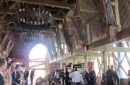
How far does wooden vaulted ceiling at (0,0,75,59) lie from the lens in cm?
886

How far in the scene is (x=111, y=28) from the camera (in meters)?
4.97

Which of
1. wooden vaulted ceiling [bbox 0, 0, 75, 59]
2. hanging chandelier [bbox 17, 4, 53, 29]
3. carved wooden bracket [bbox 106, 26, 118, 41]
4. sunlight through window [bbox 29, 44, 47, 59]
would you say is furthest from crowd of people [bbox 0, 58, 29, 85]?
sunlight through window [bbox 29, 44, 47, 59]

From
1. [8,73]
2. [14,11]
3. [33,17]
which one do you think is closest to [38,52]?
[14,11]

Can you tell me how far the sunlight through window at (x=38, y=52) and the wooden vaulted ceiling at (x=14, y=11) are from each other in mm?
1103

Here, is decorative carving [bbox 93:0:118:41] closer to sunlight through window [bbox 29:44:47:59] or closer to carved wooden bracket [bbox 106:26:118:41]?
carved wooden bracket [bbox 106:26:118:41]

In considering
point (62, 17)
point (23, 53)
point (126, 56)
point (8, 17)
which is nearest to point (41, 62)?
point (23, 53)

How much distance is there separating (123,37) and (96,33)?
8.35 feet

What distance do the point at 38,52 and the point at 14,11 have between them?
10921 mm

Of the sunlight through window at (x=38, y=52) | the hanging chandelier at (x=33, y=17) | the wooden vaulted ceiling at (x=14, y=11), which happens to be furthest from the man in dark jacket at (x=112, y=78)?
the sunlight through window at (x=38, y=52)

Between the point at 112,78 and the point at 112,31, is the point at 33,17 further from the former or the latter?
the point at 112,78

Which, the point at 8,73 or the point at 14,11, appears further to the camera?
the point at 14,11

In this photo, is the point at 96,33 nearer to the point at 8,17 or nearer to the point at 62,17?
the point at 62,17

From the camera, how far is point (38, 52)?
67.1ft

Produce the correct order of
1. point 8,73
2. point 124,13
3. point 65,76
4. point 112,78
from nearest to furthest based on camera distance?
point 8,73
point 124,13
point 112,78
point 65,76
